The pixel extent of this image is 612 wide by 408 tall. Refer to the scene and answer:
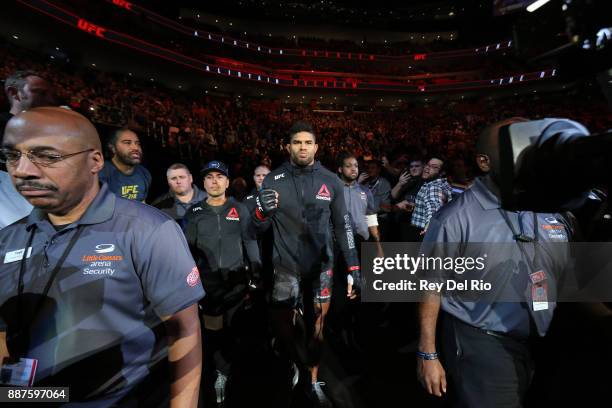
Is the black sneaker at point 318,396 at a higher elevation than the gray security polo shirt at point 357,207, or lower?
lower

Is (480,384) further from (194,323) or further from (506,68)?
(506,68)

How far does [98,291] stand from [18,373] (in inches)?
16.1

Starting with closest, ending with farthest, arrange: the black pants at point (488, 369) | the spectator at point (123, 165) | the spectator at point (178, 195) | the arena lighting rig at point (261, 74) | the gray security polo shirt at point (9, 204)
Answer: the black pants at point (488, 369) < the gray security polo shirt at point (9, 204) < the spectator at point (123, 165) < the spectator at point (178, 195) < the arena lighting rig at point (261, 74)

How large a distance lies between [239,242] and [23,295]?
8.40 ft

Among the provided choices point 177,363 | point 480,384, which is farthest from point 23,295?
point 480,384

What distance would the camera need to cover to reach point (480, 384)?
1940mm

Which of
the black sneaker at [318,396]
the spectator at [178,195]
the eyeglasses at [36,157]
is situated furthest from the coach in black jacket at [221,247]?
the eyeglasses at [36,157]

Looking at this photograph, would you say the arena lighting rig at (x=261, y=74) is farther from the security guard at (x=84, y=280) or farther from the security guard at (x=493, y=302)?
the security guard at (x=493, y=302)

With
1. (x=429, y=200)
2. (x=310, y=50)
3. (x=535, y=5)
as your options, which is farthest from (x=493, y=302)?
(x=310, y=50)

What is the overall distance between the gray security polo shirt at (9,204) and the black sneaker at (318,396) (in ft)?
9.29

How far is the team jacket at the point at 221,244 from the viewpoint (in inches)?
149

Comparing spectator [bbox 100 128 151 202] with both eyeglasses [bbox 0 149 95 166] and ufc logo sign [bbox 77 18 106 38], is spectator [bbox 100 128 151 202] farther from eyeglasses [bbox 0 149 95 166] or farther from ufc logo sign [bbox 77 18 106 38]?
ufc logo sign [bbox 77 18 106 38]

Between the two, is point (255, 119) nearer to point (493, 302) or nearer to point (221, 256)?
point (221, 256)

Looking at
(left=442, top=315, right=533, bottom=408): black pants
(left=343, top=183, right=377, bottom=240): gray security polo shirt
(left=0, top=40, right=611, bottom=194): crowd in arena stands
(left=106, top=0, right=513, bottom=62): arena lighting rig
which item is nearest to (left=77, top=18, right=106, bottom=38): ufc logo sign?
(left=0, top=40, right=611, bottom=194): crowd in arena stands
